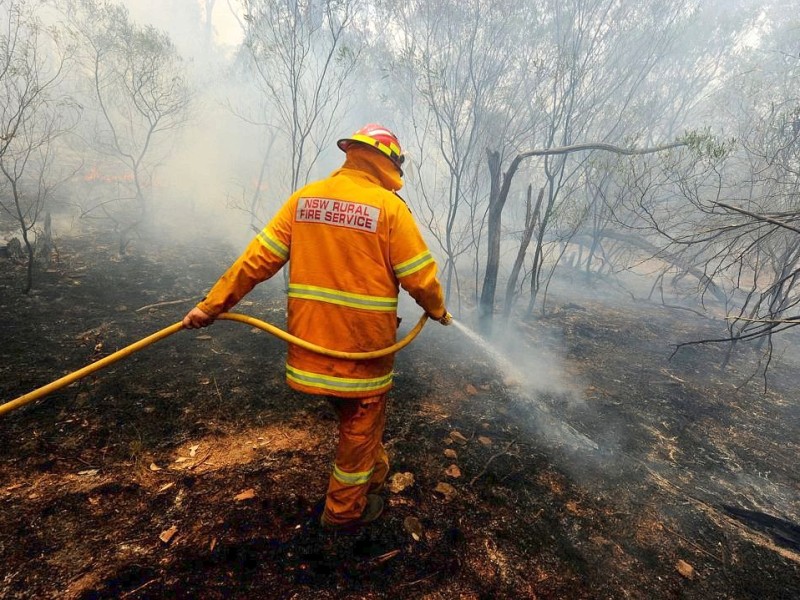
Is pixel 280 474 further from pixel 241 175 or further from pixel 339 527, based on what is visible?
→ pixel 241 175

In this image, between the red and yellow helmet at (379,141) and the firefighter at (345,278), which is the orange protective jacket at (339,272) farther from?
the red and yellow helmet at (379,141)

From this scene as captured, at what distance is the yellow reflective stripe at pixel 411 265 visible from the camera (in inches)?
78.0

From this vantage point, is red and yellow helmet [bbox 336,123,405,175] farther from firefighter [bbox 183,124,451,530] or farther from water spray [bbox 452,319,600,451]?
water spray [bbox 452,319,600,451]

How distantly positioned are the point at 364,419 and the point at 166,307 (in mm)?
5609

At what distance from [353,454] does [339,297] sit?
96 centimetres

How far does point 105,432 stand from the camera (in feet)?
9.73

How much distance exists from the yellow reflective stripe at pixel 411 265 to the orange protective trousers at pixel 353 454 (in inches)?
30.4

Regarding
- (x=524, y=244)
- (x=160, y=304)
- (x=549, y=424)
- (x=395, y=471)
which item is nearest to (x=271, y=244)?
(x=395, y=471)

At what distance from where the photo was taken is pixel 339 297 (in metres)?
1.96

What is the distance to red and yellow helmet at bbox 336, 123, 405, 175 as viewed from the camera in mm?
2104

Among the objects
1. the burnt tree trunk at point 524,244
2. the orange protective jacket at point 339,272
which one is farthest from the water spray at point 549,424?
the orange protective jacket at point 339,272

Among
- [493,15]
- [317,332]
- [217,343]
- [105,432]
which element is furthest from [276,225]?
[493,15]

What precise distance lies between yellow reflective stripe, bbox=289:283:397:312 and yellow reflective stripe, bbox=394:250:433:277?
17cm

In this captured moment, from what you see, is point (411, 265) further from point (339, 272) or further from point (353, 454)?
point (353, 454)
